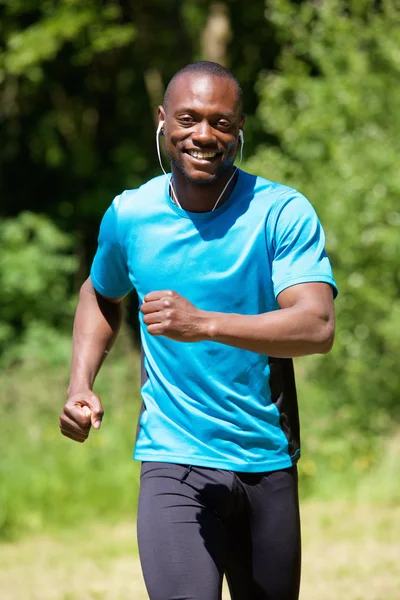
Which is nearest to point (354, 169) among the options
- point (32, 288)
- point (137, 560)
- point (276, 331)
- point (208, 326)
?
point (137, 560)

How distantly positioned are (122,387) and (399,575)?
372 cm

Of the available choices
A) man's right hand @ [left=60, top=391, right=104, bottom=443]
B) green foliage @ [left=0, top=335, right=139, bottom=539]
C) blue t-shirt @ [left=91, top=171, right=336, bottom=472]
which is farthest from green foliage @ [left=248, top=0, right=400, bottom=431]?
man's right hand @ [left=60, top=391, right=104, bottom=443]

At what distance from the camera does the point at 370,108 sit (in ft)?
30.1

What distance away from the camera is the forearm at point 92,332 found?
3.25 m

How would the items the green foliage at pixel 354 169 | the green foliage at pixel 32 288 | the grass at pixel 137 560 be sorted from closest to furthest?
the grass at pixel 137 560 < the green foliage at pixel 354 169 < the green foliage at pixel 32 288

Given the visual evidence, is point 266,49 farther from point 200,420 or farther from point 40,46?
point 200,420

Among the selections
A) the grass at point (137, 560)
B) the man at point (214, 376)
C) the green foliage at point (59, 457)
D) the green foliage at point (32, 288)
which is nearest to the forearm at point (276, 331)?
the man at point (214, 376)

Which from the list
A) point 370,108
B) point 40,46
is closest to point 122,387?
point 370,108

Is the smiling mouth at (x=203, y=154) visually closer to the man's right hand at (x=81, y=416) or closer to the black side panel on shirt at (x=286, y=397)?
the black side panel on shirt at (x=286, y=397)

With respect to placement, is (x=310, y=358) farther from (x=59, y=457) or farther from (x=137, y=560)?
(x=137, y=560)

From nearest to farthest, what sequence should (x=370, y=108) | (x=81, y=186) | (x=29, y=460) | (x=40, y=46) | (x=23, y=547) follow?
(x=23, y=547)
(x=29, y=460)
(x=370, y=108)
(x=40, y=46)
(x=81, y=186)

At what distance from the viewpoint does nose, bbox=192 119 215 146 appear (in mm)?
2951

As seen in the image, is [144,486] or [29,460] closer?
[144,486]

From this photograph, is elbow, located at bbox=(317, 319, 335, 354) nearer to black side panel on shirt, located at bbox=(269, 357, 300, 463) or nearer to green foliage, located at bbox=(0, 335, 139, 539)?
black side panel on shirt, located at bbox=(269, 357, 300, 463)
